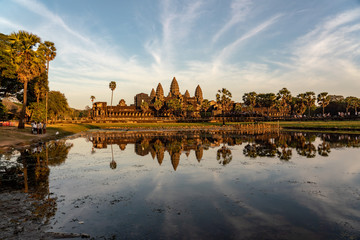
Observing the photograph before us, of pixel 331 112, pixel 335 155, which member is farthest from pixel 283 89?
pixel 335 155

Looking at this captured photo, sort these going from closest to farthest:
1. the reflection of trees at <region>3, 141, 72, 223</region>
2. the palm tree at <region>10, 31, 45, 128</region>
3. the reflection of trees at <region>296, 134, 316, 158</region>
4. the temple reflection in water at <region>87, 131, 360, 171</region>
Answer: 1. the reflection of trees at <region>3, 141, 72, 223</region>
2. the temple reflection in water at <region>87, 131, 360, 171</region>
3. the reflection of trees at <region>296, 134, 316, 158</region>
4. the palm tree at <region>10, 31, 45, 128</region>

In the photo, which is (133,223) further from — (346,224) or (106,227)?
(346,224)

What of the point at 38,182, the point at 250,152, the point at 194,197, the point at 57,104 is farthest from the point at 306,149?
the point at 57,104

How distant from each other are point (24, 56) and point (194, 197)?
40156 mm

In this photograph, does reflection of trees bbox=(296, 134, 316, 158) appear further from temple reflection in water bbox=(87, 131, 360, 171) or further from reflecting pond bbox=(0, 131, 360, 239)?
reflecting pond bbox=(0, 131, 360, 239)

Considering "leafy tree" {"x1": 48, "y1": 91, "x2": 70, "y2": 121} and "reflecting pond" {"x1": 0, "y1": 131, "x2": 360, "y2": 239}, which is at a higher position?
"leafy tree" {"x1": 48, "y1": 91, "x2": 70, "y2": 121}

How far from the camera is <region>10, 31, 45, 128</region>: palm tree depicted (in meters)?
36.9

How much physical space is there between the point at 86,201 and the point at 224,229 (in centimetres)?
535

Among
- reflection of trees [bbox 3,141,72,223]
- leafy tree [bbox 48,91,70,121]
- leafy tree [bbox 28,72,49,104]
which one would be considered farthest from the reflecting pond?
leafy tree [bbox 48,91,70,121]

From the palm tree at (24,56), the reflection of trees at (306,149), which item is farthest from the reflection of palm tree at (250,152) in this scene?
the palm tree at (24,56)

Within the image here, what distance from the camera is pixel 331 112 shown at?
13575 centimetres

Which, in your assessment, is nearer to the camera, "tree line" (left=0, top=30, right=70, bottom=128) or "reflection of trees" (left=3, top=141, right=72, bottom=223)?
"reflection of trees" (left=3, top=141, right=72, bottom=223)

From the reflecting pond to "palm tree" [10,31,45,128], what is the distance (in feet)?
84.8

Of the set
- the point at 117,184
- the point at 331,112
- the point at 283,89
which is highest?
the point at 283,89
